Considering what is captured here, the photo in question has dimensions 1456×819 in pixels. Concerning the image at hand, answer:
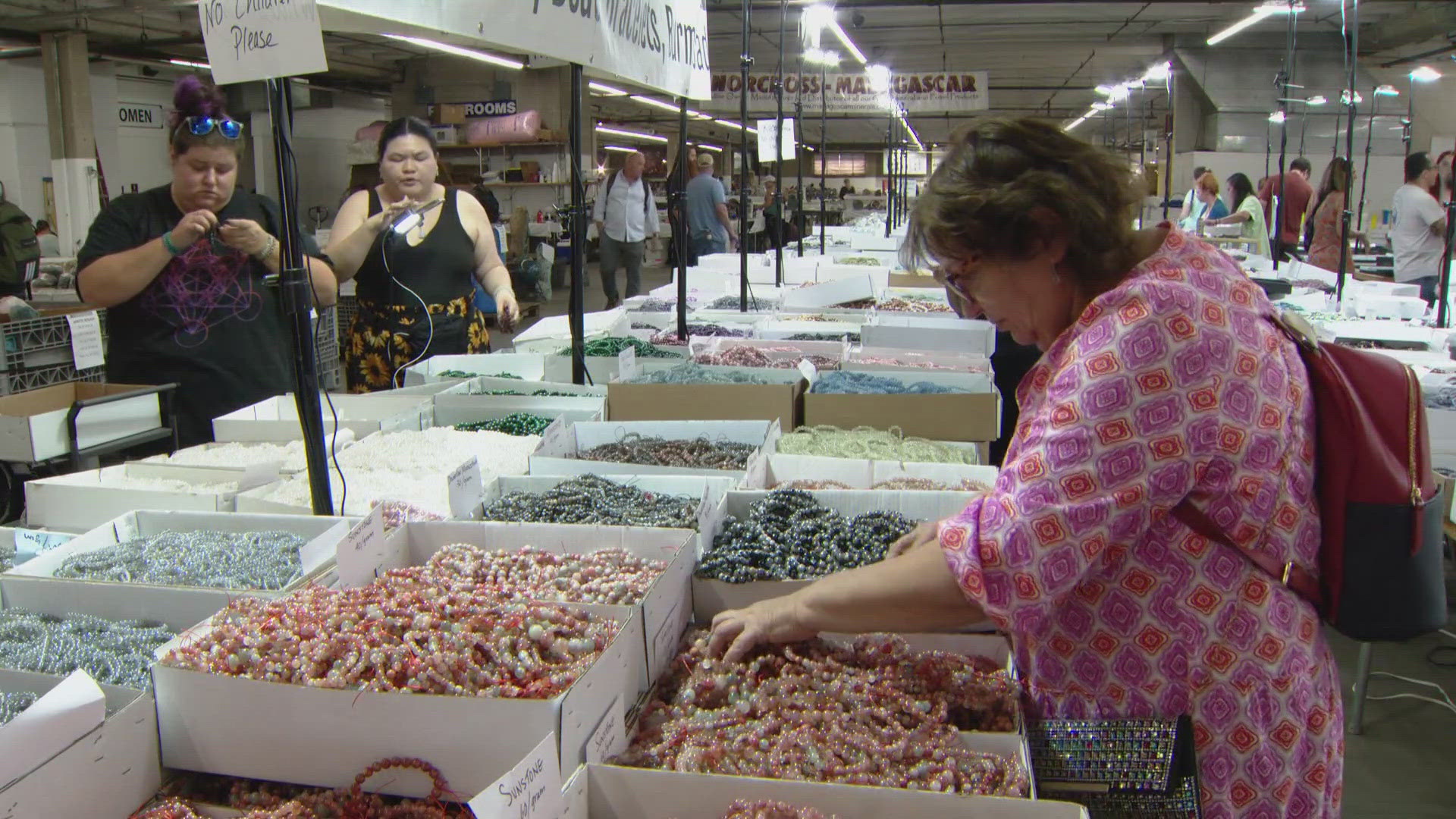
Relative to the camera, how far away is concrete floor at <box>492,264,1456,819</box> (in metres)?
2.76

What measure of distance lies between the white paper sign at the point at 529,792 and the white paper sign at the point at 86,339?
319 cm

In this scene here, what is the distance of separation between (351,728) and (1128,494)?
93 centimetres

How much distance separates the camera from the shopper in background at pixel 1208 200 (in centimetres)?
1063

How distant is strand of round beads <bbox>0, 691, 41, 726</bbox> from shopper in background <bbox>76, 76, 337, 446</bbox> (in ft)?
4.19

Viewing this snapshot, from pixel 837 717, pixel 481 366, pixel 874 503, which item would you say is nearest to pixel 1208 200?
pixel 481 366

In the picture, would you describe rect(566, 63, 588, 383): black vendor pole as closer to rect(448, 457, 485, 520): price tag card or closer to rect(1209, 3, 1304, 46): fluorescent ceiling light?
rect(448, 457, 485, 520): price tag card

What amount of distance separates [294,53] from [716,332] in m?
2.83

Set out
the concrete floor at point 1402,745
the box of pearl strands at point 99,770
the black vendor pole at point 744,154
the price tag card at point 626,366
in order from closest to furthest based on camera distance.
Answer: the box of pearl strands at point 99,770 < the concrete floor at point 1402,745 < the price tag card at point 626,366 < the black vendor pole at point 744,154

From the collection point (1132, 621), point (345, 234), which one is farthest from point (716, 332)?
point (1132, 621)

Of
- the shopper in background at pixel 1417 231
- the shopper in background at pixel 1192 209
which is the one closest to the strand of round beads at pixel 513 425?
the shopper in background at pixel 1417 231

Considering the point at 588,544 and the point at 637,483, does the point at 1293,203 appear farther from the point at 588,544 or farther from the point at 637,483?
the point at 588,544

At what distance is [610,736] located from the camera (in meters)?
1.30

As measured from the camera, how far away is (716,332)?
4246mm

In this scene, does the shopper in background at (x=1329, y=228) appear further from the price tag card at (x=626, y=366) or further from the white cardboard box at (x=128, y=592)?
the white cardboard box at (x=128, y=592)
